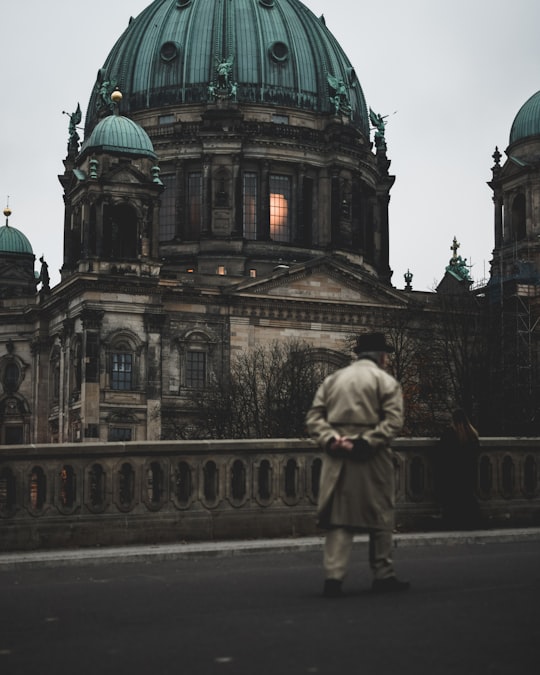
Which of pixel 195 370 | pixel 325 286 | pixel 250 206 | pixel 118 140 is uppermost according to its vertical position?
pixel 118 140

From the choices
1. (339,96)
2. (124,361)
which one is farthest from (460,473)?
(339,96)

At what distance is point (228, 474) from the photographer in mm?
18297

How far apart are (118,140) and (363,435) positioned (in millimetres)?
61421

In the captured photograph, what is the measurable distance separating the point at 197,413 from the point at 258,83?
2459cm

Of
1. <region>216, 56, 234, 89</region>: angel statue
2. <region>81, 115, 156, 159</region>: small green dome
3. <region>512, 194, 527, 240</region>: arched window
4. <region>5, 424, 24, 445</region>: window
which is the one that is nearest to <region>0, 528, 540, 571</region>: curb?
<region>81, 115, 156, 159</region>: small green dome

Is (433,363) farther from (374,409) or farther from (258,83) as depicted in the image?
(374,409)

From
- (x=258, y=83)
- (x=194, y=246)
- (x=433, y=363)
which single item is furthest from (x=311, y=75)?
(x=433, y=363)

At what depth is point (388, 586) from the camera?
1138 centimetres

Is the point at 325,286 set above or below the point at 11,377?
above

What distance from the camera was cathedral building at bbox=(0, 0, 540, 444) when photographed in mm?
68312

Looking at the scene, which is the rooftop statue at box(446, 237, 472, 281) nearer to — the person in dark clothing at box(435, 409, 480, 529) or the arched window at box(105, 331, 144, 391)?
the arched window at box(105, 331, 144, 391)

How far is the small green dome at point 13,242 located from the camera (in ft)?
295

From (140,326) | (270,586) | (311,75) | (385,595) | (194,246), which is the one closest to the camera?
(385,595)

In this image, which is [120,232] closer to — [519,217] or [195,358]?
[195,358]
